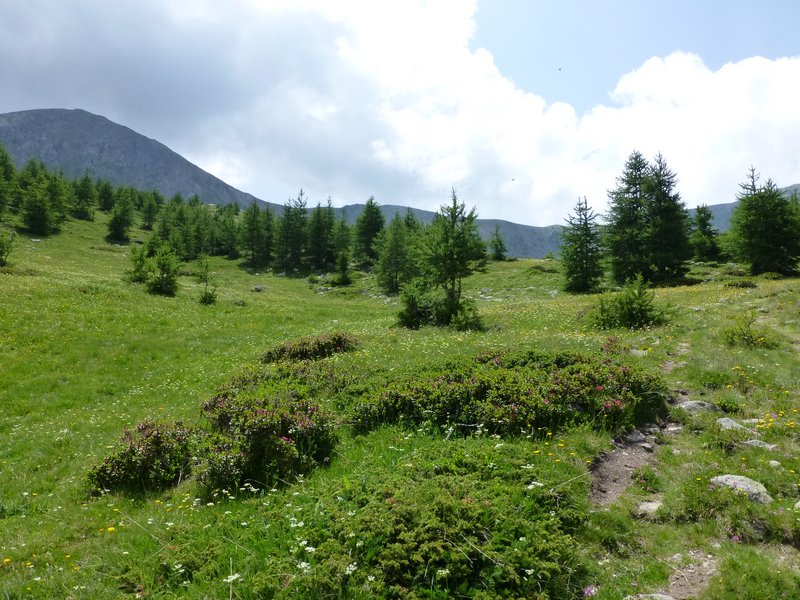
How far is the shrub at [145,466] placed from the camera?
911 centimetres

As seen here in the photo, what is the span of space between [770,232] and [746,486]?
41372mm

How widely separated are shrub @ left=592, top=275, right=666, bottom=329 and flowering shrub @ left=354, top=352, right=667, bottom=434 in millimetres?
9828

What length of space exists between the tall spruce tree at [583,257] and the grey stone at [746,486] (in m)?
39.8

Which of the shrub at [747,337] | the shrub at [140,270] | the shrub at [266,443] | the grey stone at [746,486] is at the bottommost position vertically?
the shrub at [266,443]

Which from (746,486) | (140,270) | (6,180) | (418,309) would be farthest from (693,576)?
(6,180)

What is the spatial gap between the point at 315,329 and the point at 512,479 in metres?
22.4

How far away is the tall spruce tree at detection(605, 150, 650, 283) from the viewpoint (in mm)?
44531

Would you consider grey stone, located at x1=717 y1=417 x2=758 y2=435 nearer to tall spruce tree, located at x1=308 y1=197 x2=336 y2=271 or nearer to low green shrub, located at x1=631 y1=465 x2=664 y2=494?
low green shrub, located at x1=631 y1=465 x2=664 y2=494

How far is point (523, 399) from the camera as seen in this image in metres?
9.67

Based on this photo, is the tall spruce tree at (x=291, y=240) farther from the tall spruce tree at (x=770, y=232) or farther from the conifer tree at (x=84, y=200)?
the tall spruce tree at (x=770, y=232)

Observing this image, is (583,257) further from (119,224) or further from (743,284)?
(119,224)

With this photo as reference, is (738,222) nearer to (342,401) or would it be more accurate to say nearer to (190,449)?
(342,401)

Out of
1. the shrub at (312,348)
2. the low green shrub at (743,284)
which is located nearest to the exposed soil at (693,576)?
the shrub at (312,348)

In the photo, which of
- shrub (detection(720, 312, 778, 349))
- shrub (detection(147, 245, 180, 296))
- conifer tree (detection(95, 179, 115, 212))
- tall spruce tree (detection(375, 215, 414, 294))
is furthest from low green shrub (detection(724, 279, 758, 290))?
conifer tree (detection(95, 179, 115, 212))
